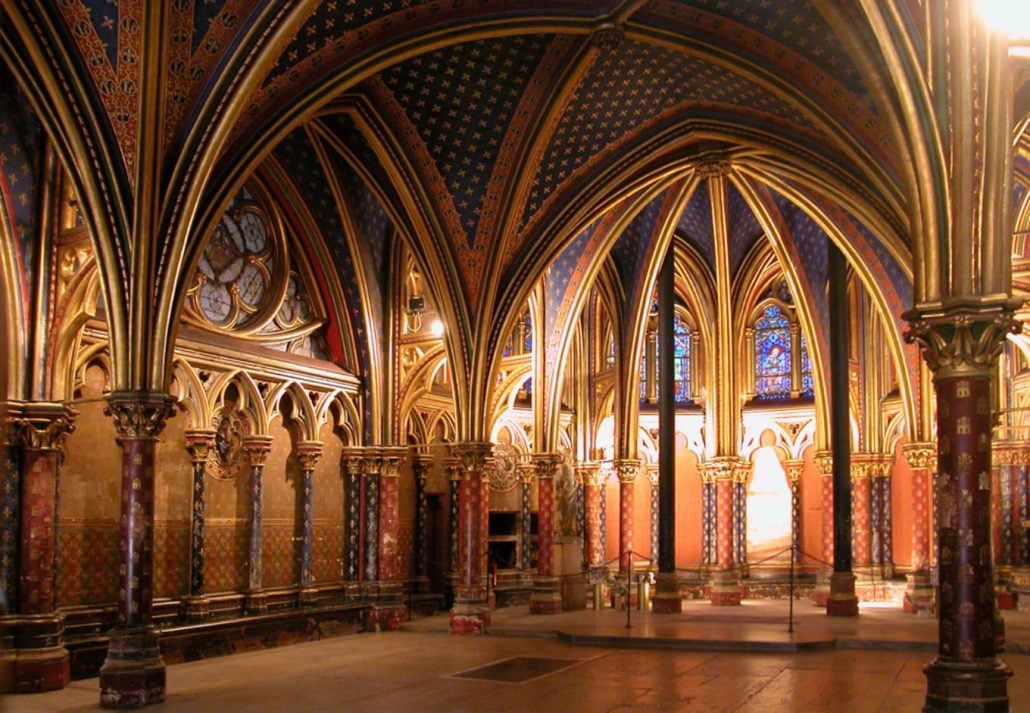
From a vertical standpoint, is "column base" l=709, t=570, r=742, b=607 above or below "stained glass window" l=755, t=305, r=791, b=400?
below

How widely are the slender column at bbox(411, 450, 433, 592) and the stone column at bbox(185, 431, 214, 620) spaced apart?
603 centimetres

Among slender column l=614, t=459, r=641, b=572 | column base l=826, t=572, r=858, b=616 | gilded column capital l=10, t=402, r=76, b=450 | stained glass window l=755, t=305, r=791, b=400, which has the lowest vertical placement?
column base l=826, t=572, r=858, b=616

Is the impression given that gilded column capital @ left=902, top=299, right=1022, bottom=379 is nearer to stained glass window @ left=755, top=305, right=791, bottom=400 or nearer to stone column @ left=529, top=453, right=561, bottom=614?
stone column @ left=529, top=453, right=561, bottom=614

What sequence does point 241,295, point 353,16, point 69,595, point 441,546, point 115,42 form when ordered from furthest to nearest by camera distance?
point 441,546 < point 241,295 < point 69,595 < point 353,16 < point 115,42

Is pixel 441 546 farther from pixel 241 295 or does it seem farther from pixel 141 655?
pixel 141 655

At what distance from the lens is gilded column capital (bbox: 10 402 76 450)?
12961mm

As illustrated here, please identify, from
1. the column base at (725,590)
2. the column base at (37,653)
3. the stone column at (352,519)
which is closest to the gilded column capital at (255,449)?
the stone column at (352,519)

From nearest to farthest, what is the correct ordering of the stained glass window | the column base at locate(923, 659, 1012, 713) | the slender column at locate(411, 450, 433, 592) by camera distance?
the column base at locate(923, 659, 1012, 713) → the slender column at locate(411, 450, 433, 592) → the stained glass window

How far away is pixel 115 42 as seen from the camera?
439 inches

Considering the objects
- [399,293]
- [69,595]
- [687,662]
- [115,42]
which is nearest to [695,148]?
[399,293]

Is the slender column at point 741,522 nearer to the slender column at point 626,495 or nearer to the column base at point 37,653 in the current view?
the slender column at point 626,495

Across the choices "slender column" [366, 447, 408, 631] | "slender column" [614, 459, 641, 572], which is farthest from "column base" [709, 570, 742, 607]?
"slender column" [366, 447, 408, 631]

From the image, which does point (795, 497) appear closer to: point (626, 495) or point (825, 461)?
point (825, 461)

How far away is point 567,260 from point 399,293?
3382 mm
